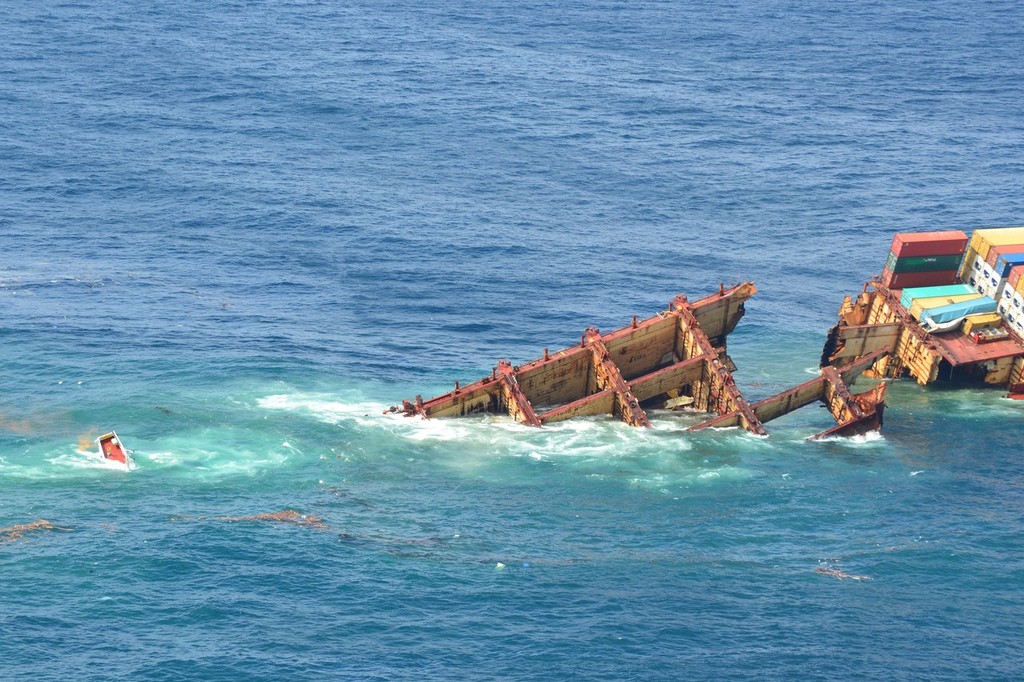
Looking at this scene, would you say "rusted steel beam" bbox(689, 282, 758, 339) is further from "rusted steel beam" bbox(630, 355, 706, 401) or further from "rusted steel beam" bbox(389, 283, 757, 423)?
"rusted steel beam" bbox(630, 355, 706, 401)

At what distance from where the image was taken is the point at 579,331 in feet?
526

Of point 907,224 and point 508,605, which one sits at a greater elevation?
point 907,224

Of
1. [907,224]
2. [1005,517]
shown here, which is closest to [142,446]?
[1005,517]

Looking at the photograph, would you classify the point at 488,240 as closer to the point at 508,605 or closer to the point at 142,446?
the point at 142,446

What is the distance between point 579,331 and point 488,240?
1112 inches

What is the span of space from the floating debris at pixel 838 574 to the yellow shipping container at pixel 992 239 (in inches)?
2105

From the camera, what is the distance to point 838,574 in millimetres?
112750

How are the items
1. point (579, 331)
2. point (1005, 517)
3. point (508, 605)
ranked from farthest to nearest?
point (579, 331) → point (1005, 517) → point (508, 605)

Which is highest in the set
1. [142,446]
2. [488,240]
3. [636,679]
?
[488,240]

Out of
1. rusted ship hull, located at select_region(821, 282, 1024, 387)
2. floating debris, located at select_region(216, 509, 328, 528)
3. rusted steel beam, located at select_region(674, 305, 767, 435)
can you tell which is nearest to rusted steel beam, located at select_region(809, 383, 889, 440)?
rusted steel beam, located at select_region(674, 305, 767, 435)

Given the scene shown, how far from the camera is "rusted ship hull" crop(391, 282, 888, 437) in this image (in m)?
137

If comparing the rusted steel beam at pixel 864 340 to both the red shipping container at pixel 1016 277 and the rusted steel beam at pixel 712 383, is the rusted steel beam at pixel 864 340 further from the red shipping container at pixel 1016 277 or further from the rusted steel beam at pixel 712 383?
the rusted steel beam at pixel 712 383

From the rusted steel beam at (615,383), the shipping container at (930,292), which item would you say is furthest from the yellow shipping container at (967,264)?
the rusted steel beam at (615,383)

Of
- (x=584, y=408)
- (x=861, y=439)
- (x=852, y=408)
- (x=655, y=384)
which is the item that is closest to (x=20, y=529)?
(x=584, y=408)
